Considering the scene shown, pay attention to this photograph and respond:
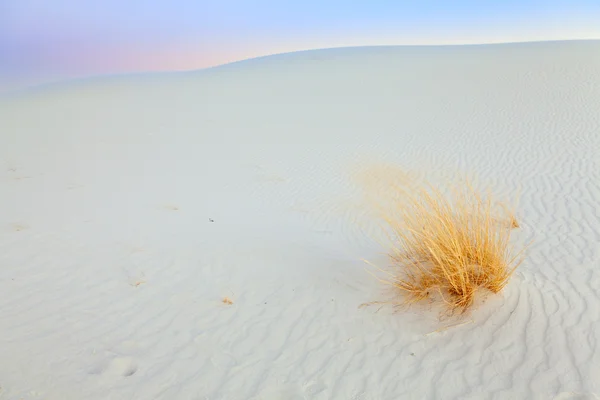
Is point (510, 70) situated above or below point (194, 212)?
above

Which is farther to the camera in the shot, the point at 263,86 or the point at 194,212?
the point at 263,86

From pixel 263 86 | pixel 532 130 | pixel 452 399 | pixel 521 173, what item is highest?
pixel 263 86

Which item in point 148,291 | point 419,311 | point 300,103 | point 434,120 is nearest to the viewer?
point 419,311

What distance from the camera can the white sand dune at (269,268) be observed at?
288 cm

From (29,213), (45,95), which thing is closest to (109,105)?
(45,95)

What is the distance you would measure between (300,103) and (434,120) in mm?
6458

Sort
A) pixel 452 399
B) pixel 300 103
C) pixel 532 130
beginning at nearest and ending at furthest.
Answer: pixel 452 399
pixel 532 130
pixel 300 103

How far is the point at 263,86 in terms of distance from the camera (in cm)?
2209

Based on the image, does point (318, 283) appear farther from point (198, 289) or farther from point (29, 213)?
point (29, 213)

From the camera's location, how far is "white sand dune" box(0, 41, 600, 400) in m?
2.88

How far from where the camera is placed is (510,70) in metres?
18.8

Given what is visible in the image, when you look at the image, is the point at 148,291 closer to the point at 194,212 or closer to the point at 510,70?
the point at 194,212

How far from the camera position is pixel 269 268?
14.9 ft

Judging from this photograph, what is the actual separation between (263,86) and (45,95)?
509 inches
